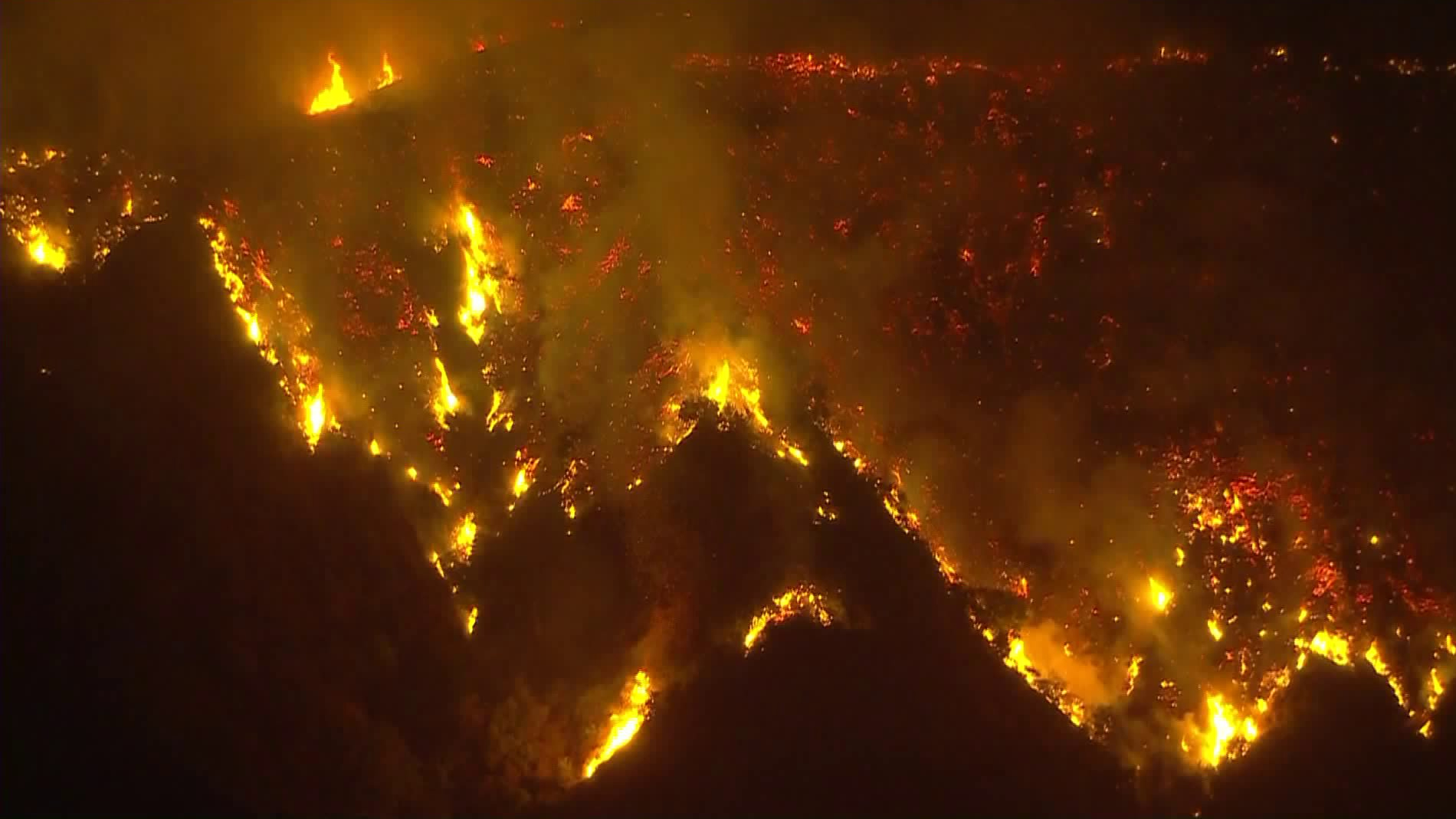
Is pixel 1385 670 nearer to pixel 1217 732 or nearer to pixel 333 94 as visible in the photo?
pixel 1217 732

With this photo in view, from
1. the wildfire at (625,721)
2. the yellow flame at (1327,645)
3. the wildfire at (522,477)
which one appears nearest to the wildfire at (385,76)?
the wildfire at (522,477)

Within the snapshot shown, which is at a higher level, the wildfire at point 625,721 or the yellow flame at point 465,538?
the yellow flame at point 465,538

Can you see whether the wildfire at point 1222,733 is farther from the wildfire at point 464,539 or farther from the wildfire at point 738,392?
the wildfire at point 464,539

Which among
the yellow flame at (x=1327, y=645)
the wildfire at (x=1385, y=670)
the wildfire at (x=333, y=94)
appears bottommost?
the wildfire at (x=1385, y=670)

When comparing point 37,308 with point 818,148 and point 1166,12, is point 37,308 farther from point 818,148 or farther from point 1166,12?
point 1166,12

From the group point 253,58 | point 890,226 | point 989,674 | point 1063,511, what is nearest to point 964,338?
point 890,226

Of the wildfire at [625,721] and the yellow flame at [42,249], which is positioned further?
the wildfire at [625,721]

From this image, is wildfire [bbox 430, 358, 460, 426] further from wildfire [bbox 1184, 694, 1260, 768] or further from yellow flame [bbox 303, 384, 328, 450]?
wildfire [bbox 1184, 694, 1260, 768]

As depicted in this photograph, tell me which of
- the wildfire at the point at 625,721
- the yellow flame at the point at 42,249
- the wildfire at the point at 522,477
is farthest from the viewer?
the wildfire at the point at 522,477
